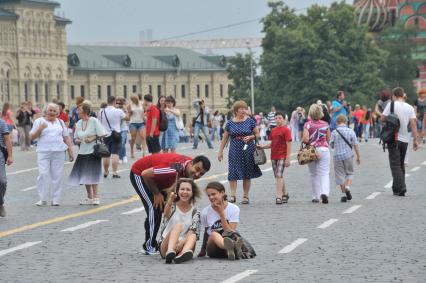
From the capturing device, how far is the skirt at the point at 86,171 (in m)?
23.2

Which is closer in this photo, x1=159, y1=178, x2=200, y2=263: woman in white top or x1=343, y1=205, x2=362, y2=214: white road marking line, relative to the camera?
x1=159, y1=178, x2=200, y2=263: woman in white top

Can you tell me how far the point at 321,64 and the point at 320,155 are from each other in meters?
93.3

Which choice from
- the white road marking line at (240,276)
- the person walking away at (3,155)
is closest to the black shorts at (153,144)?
the person walking away at (3,155)

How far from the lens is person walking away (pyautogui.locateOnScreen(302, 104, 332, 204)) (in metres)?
23.0

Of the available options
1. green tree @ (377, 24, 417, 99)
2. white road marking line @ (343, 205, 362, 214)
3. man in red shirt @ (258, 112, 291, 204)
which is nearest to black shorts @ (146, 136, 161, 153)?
man in red shirt @ (258, 112, 291, 204)

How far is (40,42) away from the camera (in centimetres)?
17950

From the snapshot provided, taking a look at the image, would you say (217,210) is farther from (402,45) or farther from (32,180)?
(402,45)

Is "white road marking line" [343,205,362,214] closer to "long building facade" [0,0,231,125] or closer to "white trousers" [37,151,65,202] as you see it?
"white trousers" [37,151,65,202]

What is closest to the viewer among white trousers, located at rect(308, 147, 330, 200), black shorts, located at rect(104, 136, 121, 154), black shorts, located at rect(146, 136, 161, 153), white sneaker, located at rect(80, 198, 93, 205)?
white trousers, located at rect(308, 147, 330, 200)

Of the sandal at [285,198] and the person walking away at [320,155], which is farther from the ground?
the person walking away at [320,155]

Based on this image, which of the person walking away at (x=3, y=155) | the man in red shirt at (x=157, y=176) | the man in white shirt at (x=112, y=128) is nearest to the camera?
the man in red shirt at (x=157, y=176)

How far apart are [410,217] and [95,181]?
5.18 meters

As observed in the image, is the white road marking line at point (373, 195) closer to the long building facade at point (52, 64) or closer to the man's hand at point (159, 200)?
the man's hand at point (159, 200)

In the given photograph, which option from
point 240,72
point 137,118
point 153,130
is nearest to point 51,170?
point 153,130
